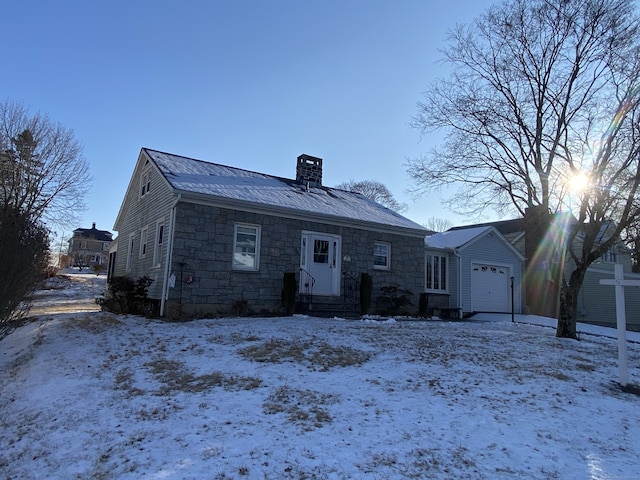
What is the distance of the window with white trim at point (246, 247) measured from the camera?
11.4 metres

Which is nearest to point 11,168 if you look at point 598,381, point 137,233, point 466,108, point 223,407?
point 137,233

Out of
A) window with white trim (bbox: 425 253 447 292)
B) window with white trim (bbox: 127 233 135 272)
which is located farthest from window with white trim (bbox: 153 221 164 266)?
window with white trim (bbox: 425 253 447 292)

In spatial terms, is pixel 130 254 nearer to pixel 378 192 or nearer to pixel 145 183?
pixel 145 183

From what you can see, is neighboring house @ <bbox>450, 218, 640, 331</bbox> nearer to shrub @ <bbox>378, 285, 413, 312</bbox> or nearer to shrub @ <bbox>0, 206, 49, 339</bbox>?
shrub @ <bbox>378, 285, 413, 312</bbox>

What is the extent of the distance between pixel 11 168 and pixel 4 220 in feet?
63.8

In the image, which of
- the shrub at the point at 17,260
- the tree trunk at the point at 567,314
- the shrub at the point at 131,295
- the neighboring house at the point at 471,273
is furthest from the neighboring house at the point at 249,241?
the tree trunk at the point at 567,314

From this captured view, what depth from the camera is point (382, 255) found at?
14359 mm

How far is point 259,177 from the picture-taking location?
48.7ft

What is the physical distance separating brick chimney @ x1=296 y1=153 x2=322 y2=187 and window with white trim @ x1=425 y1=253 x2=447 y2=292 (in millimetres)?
5141

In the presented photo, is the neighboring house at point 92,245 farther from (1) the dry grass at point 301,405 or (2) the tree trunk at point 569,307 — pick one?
(1) the dry grass at point 301,405

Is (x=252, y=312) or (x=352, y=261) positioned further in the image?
(x=352, y=261)

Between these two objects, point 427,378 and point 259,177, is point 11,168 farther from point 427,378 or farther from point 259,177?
point 427,378

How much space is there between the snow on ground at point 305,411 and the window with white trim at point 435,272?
8.89 m

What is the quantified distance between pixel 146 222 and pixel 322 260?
19.1 feet
